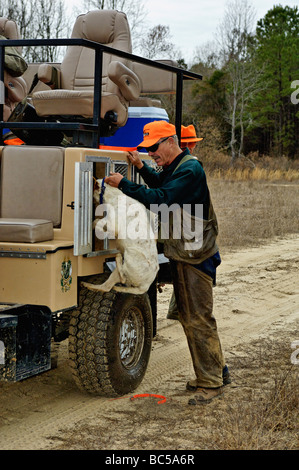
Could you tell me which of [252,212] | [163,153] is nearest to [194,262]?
[163,153]

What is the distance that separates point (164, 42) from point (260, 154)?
18.0 metres

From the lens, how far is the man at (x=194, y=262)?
456cm

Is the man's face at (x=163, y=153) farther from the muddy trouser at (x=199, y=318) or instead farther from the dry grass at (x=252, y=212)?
the dry grass at (x=252, y=212)

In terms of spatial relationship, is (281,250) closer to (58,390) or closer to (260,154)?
(58,390)

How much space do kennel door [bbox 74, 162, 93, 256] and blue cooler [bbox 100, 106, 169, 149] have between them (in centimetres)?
215

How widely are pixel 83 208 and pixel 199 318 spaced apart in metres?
1.09

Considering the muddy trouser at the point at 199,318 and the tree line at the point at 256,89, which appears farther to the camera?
the tree line at the point at 256,89

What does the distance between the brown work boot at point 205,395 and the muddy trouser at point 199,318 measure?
1.2 inches

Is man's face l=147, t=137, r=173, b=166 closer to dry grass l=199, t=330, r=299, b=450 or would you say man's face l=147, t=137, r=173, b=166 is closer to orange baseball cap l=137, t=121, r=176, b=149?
orange baseball cap l=137, t=121, r=176, b=149

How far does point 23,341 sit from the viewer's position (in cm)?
399

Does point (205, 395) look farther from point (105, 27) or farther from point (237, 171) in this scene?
point (237, 171)

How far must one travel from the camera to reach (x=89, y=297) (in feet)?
14.8

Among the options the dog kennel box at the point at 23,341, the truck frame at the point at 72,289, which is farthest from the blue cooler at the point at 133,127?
the dog kennel box at the point at 23,341

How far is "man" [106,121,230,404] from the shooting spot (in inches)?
180
